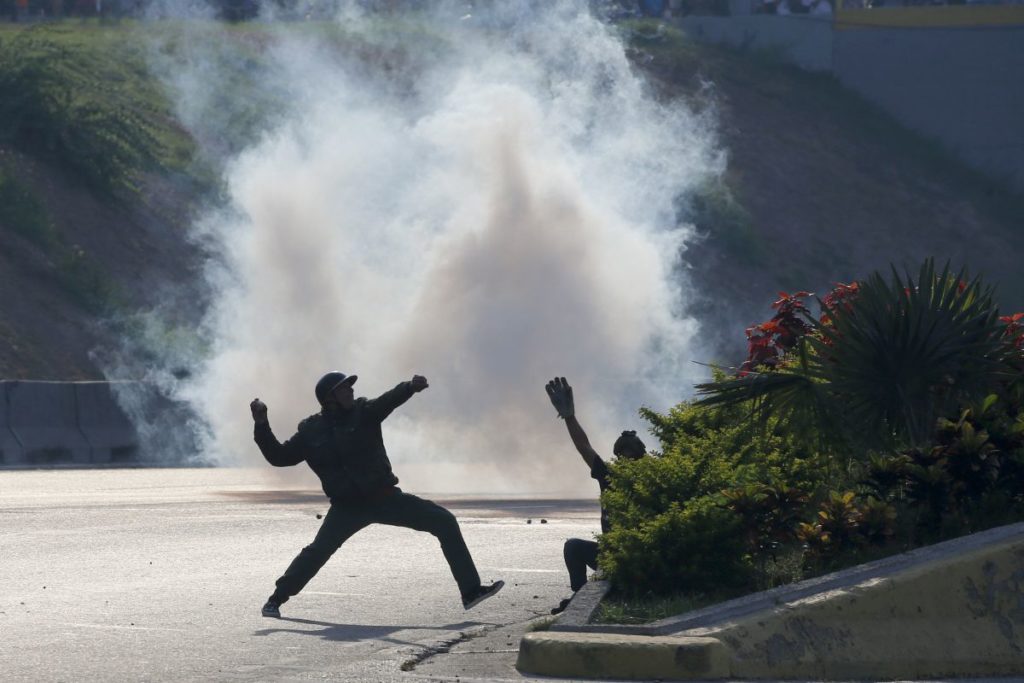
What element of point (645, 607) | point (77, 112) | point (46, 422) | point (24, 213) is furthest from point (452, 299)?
point (77, 112)

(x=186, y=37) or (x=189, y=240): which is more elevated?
(x=186, y=37)

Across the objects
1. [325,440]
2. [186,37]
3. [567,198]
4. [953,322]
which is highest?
[186,37]

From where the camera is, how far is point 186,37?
1913 inches

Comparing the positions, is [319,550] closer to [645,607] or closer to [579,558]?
[579,558]

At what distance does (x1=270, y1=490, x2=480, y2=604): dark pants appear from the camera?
1048cm

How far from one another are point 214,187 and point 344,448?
30237 millimetres

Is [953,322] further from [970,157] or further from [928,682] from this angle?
[970,157]

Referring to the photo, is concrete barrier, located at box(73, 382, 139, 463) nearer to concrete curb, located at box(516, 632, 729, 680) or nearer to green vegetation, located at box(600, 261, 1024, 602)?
green vegetation, located at box(600, 261, 1024, 602)

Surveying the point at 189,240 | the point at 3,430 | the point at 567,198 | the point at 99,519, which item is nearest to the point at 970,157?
the point at 189,240

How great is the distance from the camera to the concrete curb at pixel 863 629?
7621mm

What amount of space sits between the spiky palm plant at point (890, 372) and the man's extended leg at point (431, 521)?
167cm

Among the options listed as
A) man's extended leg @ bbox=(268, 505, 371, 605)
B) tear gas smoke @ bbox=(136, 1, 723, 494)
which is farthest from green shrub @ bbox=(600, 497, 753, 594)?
tear gas smoke @ bbox=(136, 1, 723, 494)

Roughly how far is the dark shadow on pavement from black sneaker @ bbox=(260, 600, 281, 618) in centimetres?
9

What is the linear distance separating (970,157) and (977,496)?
52.3 metres
